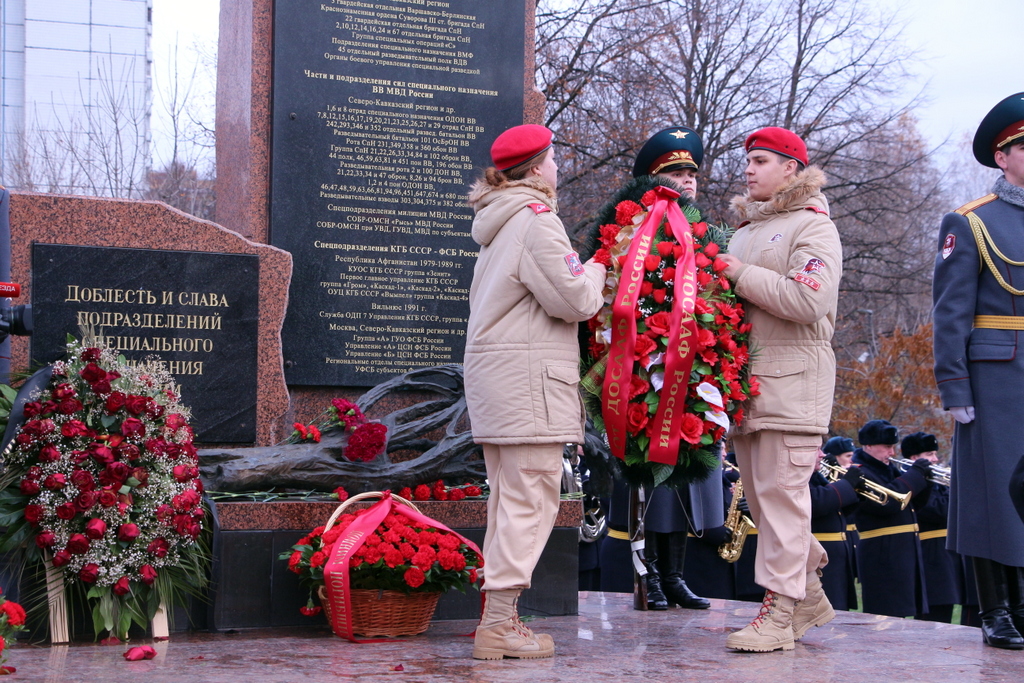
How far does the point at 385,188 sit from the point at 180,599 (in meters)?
2.68

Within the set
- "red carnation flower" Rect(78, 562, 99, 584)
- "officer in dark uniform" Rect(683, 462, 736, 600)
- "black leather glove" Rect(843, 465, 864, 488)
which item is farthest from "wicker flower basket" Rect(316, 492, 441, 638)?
"black leather glove" Rect(843, 465, 864, 488)

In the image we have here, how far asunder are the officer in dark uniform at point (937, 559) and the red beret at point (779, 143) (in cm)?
434

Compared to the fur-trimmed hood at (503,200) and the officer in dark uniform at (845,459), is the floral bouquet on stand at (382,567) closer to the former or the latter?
the fur-trimmed hood at (503,200)

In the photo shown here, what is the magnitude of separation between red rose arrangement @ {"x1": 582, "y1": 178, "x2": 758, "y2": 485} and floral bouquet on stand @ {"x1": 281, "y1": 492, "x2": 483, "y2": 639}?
35.3 inches

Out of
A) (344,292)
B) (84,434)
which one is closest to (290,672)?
(84,434)

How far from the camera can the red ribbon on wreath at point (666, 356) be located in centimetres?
446

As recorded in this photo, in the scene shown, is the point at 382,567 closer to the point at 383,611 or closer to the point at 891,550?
the point at 383,611

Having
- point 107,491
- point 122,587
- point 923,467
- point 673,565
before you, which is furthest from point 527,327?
point 923,467

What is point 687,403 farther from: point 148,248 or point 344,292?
point 148,248

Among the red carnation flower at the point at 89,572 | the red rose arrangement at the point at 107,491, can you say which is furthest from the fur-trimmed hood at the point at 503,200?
the red carnation flower at the point at 89,572

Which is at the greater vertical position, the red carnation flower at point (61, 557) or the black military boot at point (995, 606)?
the red carnation flower at point (61, 557)

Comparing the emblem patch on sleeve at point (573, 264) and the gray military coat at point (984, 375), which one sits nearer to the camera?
the emblem patch on sleeve at point (573, 264)

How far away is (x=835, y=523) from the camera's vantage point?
7.67m

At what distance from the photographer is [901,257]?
1958 cm
